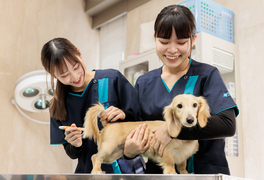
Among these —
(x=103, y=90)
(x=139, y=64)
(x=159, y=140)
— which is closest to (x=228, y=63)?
(x=139, y=64)

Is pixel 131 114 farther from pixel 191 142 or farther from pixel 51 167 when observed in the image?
pixel 51 167

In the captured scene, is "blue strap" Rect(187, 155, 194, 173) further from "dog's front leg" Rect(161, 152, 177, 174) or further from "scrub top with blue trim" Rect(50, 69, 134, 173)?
"scrub top with blue trim" Rect(50, 69, 134, 173)

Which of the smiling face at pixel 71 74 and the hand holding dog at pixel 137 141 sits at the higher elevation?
the smiling face at pixel 71 74

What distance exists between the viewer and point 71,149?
0.99 metres

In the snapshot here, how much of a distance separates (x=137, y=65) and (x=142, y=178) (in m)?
1.52

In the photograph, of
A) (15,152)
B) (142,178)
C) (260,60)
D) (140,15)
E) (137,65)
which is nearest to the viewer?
(142,178)

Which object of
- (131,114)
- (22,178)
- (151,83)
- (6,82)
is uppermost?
(6,82)

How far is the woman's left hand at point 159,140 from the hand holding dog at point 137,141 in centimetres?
2

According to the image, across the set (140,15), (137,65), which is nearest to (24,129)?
(137,65)

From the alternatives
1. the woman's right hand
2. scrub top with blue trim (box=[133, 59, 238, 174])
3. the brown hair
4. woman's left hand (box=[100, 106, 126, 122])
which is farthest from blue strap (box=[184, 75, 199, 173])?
the woman's right hand

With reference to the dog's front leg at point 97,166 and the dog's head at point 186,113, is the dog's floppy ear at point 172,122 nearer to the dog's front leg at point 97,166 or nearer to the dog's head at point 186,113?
the dog's head at point 186,113

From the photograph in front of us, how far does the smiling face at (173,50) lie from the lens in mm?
802

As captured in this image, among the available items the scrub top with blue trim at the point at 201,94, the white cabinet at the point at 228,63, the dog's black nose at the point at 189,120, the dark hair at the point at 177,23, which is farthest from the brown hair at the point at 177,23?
the white cabinet at the point at 228,63

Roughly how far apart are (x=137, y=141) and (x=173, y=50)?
11.2 inches
